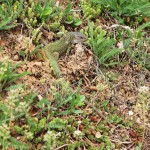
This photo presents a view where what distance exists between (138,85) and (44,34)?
1272 millimetres

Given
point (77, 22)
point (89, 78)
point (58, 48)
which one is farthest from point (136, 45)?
point (58, 48)

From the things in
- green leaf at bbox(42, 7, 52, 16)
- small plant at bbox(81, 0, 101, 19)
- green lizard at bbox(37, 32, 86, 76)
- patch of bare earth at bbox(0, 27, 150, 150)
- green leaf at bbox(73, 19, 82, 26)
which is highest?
green leaf at bbox(42, 7, 52, 16)

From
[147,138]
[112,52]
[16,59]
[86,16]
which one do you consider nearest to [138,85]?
[112,52]

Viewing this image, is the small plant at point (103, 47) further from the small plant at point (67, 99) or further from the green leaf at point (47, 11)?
the small plant at point (67, 99)

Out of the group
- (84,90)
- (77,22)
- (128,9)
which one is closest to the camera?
(84,90)

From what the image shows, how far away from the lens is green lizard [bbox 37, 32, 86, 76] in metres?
4.34

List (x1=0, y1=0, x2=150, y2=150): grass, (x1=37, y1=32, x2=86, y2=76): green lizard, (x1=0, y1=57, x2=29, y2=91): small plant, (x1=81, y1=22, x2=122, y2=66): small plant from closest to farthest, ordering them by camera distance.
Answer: (x1=0, y1=0, x2=150, y2=150): grass
(x1=0, y1=57, x2=29, y2=91): small plant
(x1=37, y1=32, x2=86, y2=76): green lizard
(x1=81, y1=22, x2=122, y2=66): small plant

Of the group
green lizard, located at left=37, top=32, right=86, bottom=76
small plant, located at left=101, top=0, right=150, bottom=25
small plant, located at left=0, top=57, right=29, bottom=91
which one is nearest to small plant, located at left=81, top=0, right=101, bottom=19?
small plant, located at left=101, top=0, right=150, bottom=25

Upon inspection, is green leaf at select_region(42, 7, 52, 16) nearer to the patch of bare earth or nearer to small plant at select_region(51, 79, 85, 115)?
→ the patch of bare earth

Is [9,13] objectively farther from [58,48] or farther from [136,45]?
[136,45]

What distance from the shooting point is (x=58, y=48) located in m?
4.51

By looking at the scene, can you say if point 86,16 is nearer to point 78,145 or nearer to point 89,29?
point 89,29

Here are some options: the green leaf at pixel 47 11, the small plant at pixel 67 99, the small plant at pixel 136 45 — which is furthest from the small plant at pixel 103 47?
the small plant at pixel 67 99

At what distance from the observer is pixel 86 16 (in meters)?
5.12
